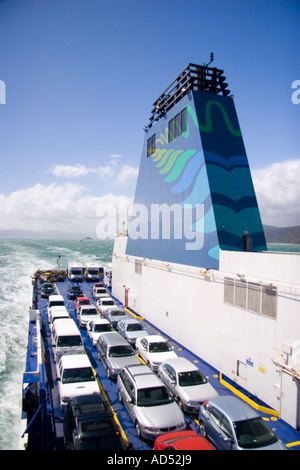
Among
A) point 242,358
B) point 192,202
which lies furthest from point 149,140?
point 242,358

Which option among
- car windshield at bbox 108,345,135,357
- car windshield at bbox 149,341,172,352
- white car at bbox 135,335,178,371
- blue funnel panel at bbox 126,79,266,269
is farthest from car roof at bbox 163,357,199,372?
blue funnel panel at bbox 126,79,266,269

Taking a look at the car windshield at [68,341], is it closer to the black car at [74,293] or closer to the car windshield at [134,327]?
the car windshield at [134,327]

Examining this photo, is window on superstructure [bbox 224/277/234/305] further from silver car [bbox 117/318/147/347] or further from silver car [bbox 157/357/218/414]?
silver car [bbox 117/318/147/347]

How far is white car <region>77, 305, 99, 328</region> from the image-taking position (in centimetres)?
2070

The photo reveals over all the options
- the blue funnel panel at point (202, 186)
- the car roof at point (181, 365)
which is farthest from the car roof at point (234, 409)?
the blue funnel panel at point (202, 186)

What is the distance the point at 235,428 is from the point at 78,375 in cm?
652

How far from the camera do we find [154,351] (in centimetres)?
1516

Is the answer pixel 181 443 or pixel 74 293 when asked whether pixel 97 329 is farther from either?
pixel 74 293

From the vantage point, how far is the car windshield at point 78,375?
40.0 feet

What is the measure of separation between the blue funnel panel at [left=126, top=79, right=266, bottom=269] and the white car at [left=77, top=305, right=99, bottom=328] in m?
6.11

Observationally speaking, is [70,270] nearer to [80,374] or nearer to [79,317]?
[79,317]

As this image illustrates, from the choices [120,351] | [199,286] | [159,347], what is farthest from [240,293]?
[120,351]

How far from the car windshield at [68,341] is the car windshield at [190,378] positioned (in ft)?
21.0
